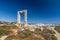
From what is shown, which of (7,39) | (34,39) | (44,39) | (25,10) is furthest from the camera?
(25,10)

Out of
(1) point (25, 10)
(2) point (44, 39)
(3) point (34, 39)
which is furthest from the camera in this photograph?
(1) point (25, 10)

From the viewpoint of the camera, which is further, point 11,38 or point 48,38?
point 48,38

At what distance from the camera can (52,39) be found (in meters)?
23.0

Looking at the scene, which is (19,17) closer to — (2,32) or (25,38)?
(2,32)

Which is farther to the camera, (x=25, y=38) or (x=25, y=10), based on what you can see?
(x=25, y=10)

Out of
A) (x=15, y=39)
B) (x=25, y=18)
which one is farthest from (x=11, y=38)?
(x=25, y=18)

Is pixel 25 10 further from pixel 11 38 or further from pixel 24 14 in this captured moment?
pixel 11 38

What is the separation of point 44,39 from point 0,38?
6807 millimetres

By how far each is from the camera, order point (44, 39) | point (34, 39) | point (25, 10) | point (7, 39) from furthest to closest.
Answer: point (25, 10)
point (44, 39)
point (34, 39)
point (7, 39)

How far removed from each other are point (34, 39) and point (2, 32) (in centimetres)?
597

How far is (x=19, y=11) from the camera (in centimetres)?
4428

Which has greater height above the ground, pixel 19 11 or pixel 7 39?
pixel 19 11

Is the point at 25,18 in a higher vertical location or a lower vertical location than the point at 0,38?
higher

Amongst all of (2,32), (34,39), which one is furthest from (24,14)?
(34,39)
